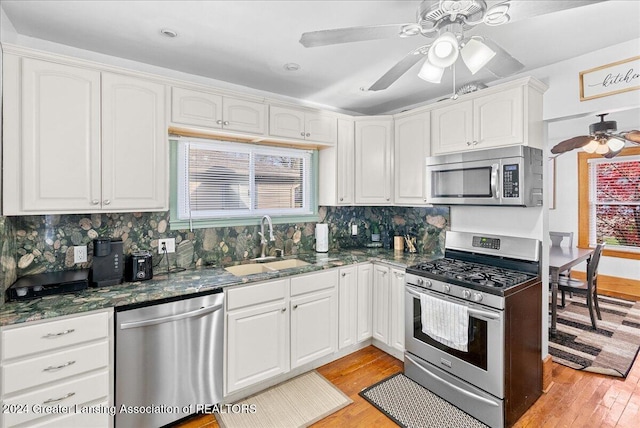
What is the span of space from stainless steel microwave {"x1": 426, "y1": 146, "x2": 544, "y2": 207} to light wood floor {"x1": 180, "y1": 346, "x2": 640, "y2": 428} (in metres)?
1.49

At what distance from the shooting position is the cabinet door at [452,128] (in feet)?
8.57

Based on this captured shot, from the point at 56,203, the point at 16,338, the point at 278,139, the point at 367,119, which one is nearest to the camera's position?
the point at 16,338

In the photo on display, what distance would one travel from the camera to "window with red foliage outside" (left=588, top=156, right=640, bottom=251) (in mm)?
4867

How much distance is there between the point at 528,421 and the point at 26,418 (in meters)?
3.00

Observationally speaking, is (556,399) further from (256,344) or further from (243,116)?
(243,116)

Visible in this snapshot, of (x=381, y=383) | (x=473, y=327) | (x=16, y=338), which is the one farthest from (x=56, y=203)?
(x=473, y=327)

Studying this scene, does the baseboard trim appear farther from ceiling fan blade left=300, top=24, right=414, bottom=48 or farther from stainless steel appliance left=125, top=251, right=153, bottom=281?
stainless steel appliance left=125, top=251, right=153, bottom=281

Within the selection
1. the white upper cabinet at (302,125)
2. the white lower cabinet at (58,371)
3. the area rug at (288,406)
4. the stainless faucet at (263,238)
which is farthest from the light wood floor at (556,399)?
the white upper cabinet at (302,125)

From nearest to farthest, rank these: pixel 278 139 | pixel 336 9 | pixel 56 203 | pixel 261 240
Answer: pixel 336 9, pixel 56 203, pixel 278 139, pixel 261 240

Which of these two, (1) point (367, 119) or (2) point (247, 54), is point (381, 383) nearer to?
(1) point (367, 119)

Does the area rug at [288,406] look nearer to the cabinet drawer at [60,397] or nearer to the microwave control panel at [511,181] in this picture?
the cabinet drawer at [60,397]

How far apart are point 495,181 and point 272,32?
1.92 meters

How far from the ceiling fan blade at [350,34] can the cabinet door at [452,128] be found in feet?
4.90

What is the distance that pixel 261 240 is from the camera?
2.98 meters
